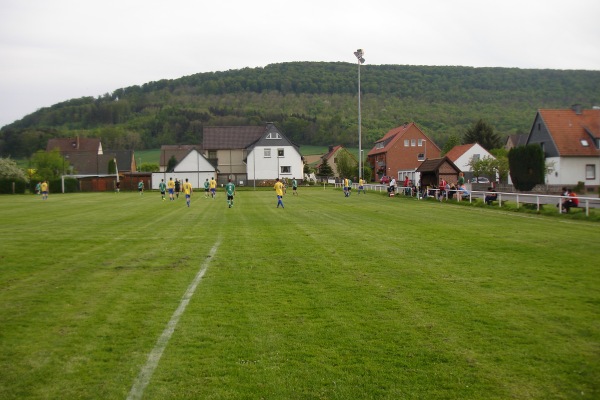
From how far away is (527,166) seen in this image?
46.2m

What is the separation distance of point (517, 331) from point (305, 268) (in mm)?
5049

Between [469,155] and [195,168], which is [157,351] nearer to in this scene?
[469,155]

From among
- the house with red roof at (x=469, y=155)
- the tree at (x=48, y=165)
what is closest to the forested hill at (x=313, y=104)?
the house with red roof at (x=469, y=155)

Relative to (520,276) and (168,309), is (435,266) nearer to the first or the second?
(520,276)

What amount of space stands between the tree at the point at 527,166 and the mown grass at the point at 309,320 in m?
33.2

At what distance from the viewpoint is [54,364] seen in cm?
561

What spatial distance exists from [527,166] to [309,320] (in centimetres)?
4363

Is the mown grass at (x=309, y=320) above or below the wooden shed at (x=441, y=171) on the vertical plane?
below

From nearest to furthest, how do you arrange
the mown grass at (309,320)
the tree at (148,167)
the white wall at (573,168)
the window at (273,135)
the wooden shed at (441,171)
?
the mown grass at (309,320), the wooden shed at (441,171), the white wall at (573,168), the window at (273,135), the tree at (148,167)

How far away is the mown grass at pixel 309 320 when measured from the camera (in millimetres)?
5078

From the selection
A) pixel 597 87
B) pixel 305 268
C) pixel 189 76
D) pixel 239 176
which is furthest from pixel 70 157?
pixel 305 268

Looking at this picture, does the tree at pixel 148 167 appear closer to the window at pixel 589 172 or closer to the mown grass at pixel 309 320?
the window at pixel 589 172

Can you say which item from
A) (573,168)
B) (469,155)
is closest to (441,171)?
(573,168)

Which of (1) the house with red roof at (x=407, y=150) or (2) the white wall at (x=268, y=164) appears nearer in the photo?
(2) the white wall at (x=268, y=164)
